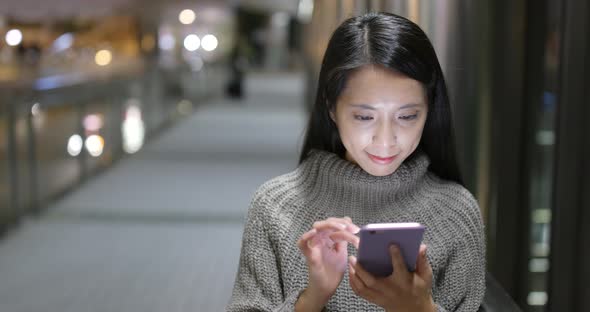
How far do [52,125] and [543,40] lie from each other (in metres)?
6.02

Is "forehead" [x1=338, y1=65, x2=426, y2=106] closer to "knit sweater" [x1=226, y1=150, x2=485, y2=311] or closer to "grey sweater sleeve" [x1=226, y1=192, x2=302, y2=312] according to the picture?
"knit sweater" [x1=226, y1=150, x2=485, y2=311]

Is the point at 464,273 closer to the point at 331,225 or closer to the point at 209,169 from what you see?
the point at 331,225

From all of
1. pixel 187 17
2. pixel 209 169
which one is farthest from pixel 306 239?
pixel 187 17

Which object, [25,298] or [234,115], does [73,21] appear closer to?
[234,115]

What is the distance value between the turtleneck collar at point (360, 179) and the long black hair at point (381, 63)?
0.17 feet

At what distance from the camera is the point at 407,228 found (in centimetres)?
153

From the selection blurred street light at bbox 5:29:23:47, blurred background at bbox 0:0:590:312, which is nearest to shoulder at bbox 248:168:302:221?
blurred background at bbox 0:0:590:312

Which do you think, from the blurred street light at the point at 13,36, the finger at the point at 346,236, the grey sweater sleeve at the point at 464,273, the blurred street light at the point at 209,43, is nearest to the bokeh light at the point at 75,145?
the blurred street light at the point at 13,36

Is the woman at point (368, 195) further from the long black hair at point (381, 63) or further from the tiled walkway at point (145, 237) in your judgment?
the tiled walkway at point (145, 237)

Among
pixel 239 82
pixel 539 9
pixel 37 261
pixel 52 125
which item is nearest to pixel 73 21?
pixel 239 82

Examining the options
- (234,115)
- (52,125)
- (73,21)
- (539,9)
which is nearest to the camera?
(539,9)

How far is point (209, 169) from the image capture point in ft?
38.3

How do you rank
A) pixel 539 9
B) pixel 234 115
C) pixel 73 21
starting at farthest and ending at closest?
pixel 73 21
pixel 234 115
pixel 539 9

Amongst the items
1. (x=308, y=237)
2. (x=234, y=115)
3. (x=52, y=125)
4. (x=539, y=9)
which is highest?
(x=539, y=9)
